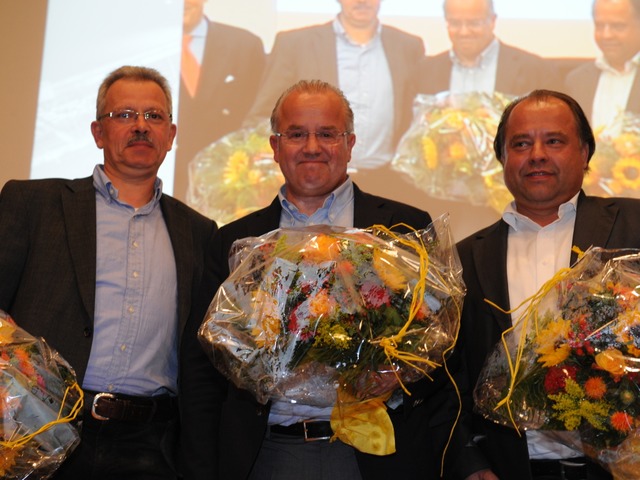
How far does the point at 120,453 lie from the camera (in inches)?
112

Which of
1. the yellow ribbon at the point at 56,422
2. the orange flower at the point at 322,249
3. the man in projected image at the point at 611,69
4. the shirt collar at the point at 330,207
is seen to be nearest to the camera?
the yellow ribbon at the point at 56,422

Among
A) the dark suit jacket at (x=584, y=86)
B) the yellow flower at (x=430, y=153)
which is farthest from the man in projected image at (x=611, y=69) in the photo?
the yellow flower at (x=430, y=153)

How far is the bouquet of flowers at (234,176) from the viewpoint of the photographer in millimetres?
4699

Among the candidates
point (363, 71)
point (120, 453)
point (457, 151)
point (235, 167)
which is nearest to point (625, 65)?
point (457, 151)

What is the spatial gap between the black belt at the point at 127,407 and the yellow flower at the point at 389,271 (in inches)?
42.6

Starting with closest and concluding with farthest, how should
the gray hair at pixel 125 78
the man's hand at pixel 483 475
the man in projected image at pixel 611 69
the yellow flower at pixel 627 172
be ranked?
1. the man's hand at pixel 483 475
2. the gray hair at pixel 125 78
3. the yellow flower at pixel 627 172
4. the man in projected image at pixel 611 69

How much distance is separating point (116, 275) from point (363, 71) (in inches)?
89.0

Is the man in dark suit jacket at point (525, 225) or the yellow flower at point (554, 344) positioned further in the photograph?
the man in dark suit jacket at point (525, 225)

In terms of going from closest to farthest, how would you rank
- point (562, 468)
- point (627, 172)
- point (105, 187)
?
1. point (562, 468)
2. point (105, 187)
3. point (627, 172)

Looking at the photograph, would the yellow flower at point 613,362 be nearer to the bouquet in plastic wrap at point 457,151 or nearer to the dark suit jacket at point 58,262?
the dark suit jacket at point 58,262

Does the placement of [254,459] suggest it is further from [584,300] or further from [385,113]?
[385,113]

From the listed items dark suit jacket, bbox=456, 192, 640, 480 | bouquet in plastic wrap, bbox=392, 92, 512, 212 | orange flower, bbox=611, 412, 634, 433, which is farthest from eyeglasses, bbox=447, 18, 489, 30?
orange flower, bbox=611, 412, 634, 433

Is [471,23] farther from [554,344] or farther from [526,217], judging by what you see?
[554,344]

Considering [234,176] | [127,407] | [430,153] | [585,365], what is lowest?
[127,407]
